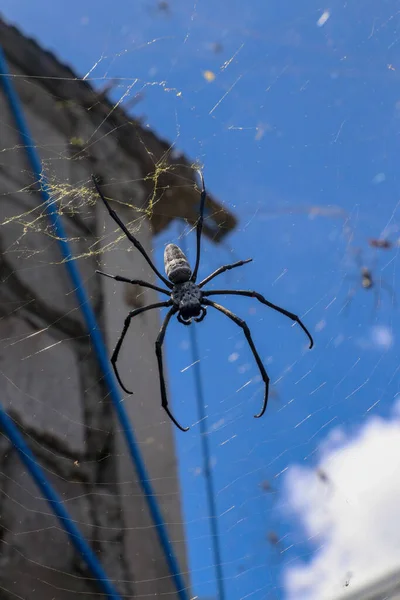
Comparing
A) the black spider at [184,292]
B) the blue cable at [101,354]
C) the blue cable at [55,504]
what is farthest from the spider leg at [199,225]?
the blue cable at [55,504]

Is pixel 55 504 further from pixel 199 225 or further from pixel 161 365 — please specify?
pixel 199 225

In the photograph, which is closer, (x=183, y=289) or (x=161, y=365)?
(x=161, y=365)

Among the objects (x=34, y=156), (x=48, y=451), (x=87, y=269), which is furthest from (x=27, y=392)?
(x=34, y=156)

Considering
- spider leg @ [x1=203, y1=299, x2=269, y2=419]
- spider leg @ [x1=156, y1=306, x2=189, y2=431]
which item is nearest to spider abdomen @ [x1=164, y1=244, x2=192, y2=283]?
spider leg @ [x1=156, y1=306, x2=189, y2=431]

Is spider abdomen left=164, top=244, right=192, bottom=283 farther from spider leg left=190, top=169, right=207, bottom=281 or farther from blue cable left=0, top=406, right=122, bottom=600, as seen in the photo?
blue cable left=0, top=406, right=122, bottom=600

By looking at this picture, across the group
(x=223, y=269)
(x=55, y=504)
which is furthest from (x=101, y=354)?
(x=223, y=269)

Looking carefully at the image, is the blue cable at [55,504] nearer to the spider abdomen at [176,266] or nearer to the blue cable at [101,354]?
the blue cable at [101,354]
